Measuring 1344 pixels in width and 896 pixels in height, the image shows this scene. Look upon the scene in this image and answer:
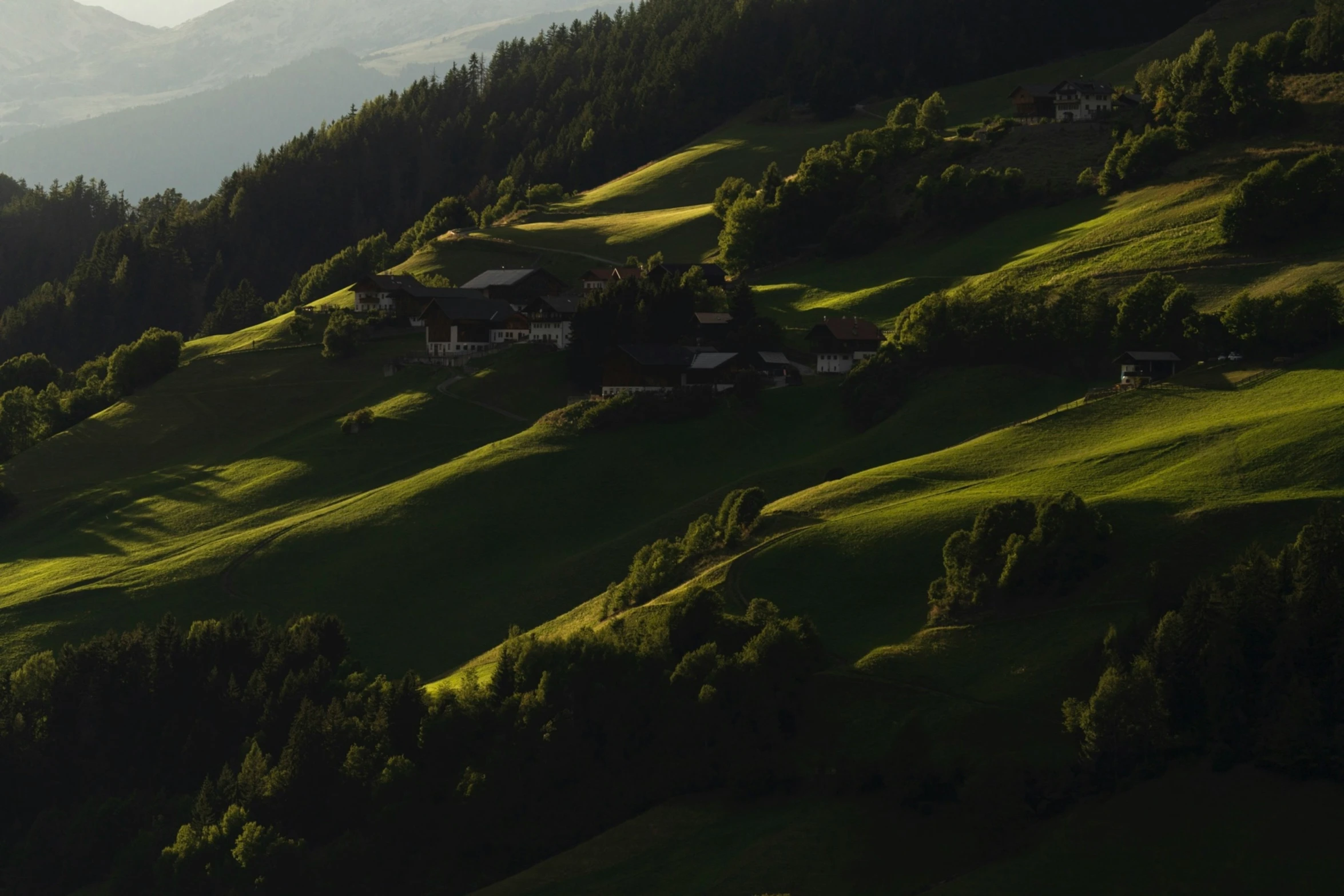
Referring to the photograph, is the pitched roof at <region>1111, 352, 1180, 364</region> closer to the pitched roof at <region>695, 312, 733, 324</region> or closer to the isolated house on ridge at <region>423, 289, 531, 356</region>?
the pitched roof at <region>695, 312, 733, 324</region>

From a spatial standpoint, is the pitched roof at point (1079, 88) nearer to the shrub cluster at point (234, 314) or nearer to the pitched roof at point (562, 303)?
the pitched roof at point (562, 303)

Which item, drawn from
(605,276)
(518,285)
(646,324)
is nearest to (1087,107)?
(605,276)

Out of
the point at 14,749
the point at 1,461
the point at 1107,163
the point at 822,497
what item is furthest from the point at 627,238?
the point at 14,749

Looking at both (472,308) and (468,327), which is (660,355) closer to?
(468,327)

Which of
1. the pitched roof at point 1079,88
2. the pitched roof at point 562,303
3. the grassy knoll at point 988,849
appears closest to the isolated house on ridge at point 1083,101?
the pitched roof at point 1079,88

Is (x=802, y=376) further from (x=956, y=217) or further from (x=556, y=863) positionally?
(x=556, y=863)

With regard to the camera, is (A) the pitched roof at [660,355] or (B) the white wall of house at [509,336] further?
(B) the white wall of house at [509,336]

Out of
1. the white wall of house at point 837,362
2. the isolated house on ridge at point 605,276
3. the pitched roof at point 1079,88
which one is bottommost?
the white wall of house at point 837,362
